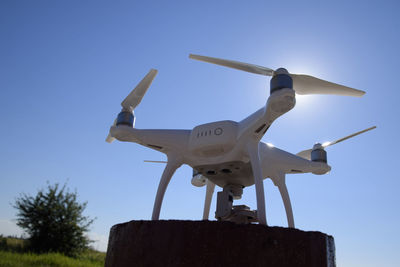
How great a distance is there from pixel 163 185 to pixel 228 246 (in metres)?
6.08

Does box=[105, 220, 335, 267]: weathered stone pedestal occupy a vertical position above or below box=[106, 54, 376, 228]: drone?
below

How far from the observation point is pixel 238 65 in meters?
12.5

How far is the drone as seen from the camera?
11952 millimetres

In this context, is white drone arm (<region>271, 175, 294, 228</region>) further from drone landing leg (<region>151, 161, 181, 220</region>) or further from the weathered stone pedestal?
the weathered stone pedestal

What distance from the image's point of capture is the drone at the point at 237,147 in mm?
11952

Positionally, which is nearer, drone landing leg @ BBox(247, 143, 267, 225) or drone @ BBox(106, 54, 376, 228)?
drone landing leg @ BBox(247, 143, 267, 225)

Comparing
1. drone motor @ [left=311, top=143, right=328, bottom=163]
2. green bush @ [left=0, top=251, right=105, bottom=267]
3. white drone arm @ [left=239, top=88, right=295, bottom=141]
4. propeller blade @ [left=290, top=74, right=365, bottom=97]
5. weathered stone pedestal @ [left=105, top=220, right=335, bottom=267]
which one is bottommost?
green bush @ [left=0, top=251, right=105, bottom=267]

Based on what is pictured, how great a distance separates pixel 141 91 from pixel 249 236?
1032 centimetres

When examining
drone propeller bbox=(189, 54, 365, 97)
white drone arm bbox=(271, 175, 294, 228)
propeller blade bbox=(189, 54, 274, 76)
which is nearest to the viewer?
propeller blade bbox=(189, 54, 274, 76)

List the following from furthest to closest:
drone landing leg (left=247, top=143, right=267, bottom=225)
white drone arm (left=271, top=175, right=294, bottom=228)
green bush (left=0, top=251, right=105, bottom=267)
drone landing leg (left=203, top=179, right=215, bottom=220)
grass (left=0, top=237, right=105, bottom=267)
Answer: grass (left=0, top=237, right=105, bottom=267)
green bush (left=0, top=251, right=105, bottom=267)
drone landing leg (left=203, top=179, right=215, bottom=220)
white drone arm (left=271, top=175, right=294, bottom=228)
drone landing leg (left=247, top=143, right=267, bottom=225)

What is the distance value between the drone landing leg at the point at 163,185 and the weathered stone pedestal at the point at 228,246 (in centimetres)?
415

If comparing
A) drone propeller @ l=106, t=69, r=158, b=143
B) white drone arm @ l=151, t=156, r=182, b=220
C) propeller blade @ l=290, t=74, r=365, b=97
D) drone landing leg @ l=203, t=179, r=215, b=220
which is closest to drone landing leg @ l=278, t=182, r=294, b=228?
drone landing leg @ l=203, t=179, r=215, b=220

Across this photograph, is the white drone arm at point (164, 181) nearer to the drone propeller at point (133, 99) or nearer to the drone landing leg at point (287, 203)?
the drone propeller at point (133, 99)

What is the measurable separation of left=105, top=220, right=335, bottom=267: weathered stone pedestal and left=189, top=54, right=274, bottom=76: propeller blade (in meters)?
5.91
